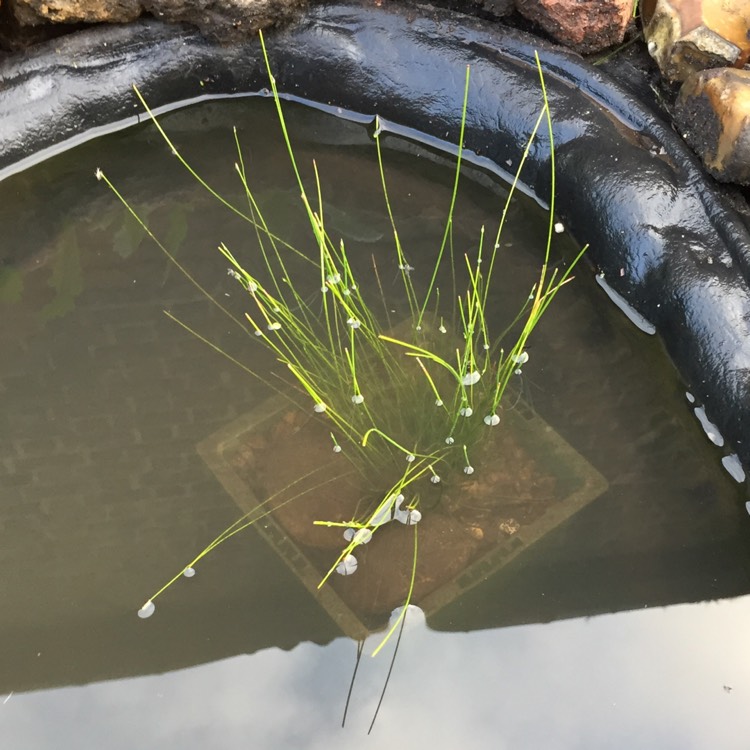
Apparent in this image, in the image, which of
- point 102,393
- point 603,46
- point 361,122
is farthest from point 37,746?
point 603,46

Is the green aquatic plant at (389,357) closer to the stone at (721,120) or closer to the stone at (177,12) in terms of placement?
the stone at (721,120)

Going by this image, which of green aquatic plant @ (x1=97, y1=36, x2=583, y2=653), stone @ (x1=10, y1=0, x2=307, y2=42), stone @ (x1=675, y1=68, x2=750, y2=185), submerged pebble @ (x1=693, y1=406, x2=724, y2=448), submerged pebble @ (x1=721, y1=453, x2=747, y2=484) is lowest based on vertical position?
submerged pebble @ (x1=721, y1=453, x2=747, y2=484)

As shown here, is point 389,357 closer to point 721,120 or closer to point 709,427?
Result: point 709,427

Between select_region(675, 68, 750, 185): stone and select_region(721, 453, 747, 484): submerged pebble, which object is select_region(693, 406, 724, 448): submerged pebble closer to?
select_region(721, 453, 747, 484): submerged pebble

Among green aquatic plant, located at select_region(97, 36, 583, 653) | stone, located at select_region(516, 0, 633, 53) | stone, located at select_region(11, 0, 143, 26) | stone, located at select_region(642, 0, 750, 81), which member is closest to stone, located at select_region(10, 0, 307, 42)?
stone, located at select_region(11, 0, 143, 26)

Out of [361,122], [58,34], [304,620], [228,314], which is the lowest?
[304,620]

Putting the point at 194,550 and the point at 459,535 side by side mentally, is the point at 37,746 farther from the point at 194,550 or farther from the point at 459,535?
the point at 459,535
